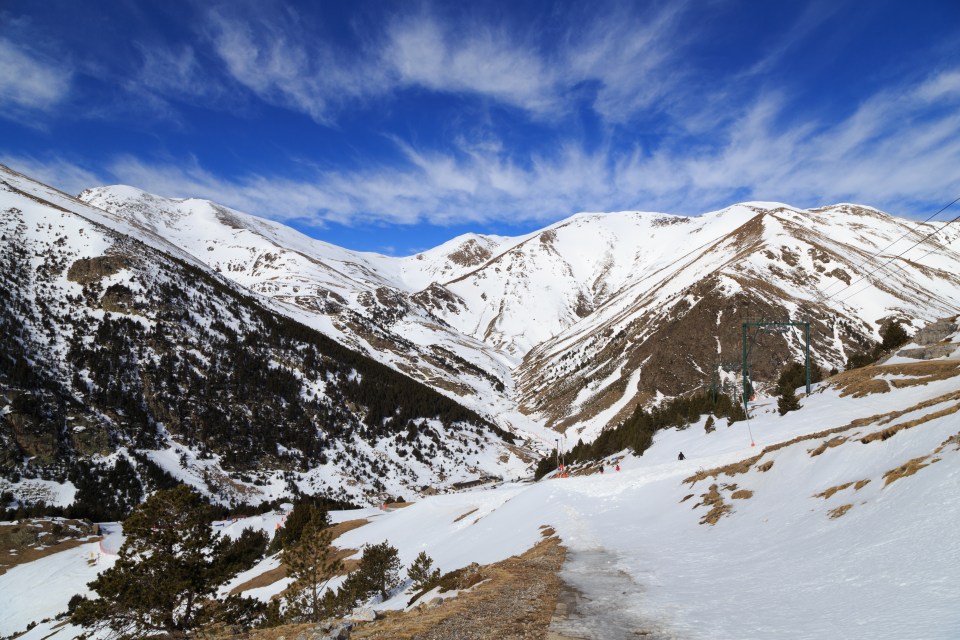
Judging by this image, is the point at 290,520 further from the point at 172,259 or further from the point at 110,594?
the point at 172,259

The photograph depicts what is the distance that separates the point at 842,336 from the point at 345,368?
438ft

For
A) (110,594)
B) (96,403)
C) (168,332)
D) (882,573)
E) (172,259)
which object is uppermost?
(172,259)

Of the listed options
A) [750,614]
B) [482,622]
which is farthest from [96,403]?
[750,614]

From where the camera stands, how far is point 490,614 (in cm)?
1256

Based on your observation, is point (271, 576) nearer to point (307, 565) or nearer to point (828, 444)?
point (307, 565)

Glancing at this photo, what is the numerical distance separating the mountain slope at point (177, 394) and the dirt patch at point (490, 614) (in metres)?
78.8

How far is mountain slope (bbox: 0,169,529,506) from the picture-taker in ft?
249

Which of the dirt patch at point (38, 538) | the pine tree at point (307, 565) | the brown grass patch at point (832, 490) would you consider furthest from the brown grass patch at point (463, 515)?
the dirt patch at point (38, 538)

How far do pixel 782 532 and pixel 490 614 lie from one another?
35.3 ft

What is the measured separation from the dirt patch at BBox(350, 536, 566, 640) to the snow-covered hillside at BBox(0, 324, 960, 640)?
3.00ft

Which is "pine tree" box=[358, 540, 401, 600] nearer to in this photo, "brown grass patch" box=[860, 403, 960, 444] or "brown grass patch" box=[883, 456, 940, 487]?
"brown grass patch" box=[883, 456, 940, 487]

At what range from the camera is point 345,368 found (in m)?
131

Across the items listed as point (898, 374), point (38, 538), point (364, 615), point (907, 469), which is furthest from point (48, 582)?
point (898, 374)

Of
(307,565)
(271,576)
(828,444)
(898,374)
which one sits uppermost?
(898,374)
